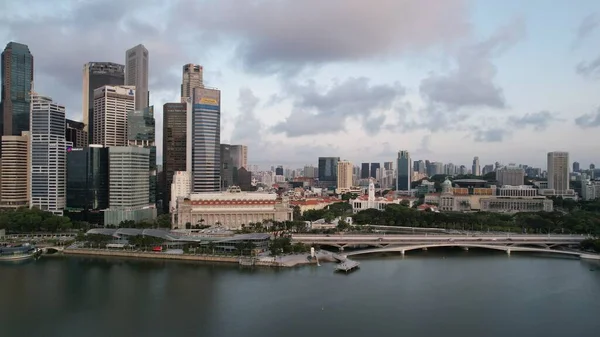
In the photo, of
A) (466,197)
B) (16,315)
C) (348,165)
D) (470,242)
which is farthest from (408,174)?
(16,315)

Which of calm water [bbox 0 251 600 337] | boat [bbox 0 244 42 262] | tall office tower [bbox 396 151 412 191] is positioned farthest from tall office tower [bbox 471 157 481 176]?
boat [bbox 0 244 42 262]

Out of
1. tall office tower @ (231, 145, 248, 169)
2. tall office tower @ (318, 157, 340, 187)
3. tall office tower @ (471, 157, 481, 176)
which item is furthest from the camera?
tall office tower @ (471, 157, 481, 176)

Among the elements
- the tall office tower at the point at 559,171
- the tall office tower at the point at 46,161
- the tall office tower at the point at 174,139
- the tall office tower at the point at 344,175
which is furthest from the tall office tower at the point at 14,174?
the tall office tower at the point at 559,171

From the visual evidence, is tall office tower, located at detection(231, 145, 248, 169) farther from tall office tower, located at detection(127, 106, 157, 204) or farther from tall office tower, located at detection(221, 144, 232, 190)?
tall office tower, located at detection(127, 106, 157, 204)

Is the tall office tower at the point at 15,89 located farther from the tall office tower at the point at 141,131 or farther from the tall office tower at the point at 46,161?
the tall office tower at the point at 141,131

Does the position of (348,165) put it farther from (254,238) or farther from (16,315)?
(16,315)

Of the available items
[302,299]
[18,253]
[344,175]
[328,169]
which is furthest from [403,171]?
[302,299]
